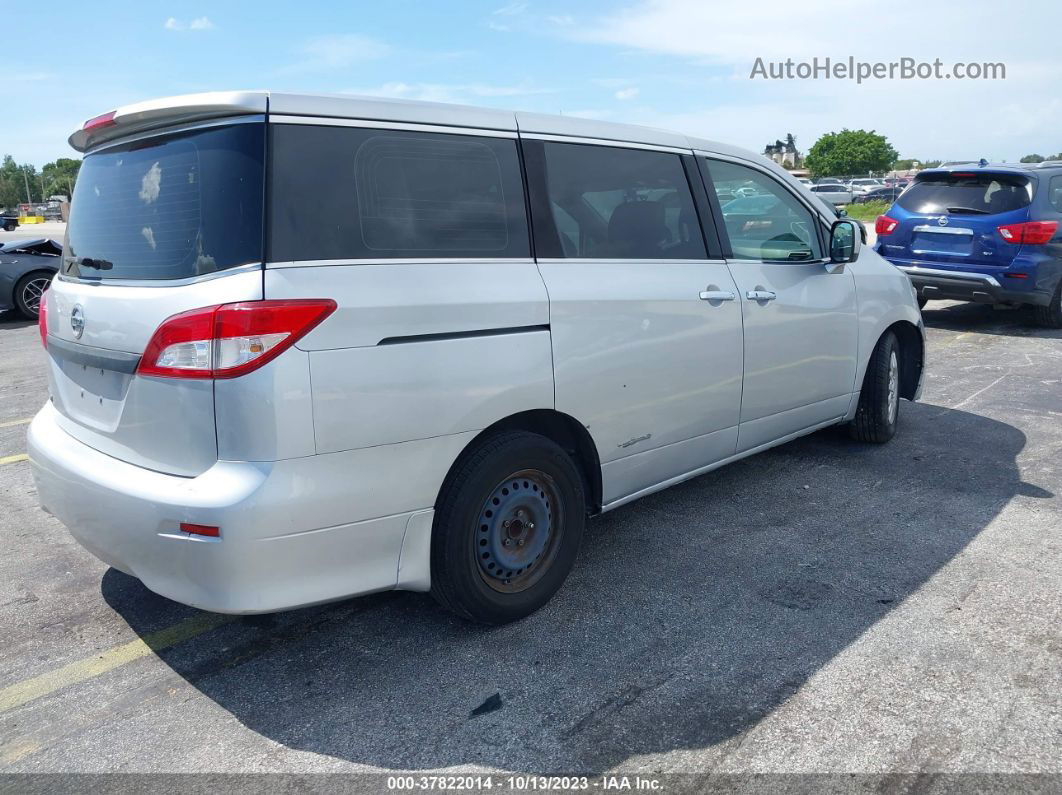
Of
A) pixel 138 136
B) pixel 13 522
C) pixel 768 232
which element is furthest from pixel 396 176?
pixel 13 522

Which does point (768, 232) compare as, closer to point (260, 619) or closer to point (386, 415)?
point (386, 415)

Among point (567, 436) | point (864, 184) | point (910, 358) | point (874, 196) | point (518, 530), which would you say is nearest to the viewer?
point (518, 530)

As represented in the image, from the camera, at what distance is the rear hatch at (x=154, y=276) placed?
2711mm

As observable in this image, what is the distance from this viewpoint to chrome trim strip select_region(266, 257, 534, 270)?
8.97 ft

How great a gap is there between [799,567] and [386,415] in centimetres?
204

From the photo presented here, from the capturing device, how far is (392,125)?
10.0 ft

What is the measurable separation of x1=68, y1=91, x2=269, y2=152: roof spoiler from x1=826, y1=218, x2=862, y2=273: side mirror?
3157mm

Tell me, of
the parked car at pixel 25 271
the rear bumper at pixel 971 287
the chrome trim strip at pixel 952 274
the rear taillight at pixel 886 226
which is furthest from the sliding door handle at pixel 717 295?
the parked car at pixel 25 271

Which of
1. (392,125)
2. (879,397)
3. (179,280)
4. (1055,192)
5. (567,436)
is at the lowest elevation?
(879,397)

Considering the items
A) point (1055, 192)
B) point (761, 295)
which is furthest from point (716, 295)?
point (1055, 192)

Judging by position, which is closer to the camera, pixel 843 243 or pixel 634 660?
pixel 634 660

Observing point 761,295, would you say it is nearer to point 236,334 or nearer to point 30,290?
point 236,334

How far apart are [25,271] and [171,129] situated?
10.4m

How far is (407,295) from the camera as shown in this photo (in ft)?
9.52
